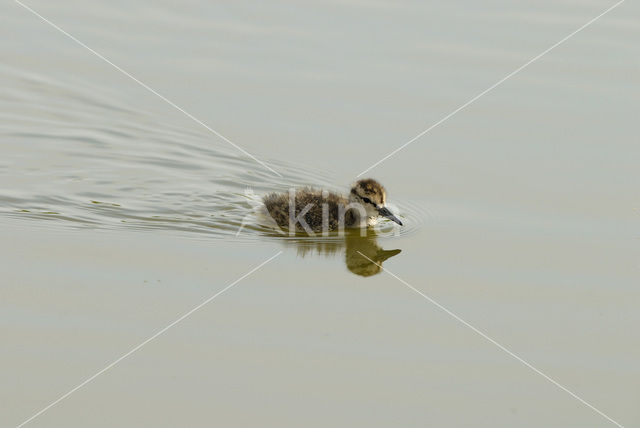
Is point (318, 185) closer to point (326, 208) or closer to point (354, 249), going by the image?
point (326, 208)

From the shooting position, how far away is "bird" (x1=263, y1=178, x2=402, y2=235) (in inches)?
279

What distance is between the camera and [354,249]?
6875 millimetres

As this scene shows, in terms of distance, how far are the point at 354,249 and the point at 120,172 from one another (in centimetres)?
209

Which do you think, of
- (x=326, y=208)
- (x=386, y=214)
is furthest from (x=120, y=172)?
(x=386, y=214)

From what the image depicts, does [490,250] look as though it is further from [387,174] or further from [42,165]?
[42,165]

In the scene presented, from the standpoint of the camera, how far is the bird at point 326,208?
7.07m

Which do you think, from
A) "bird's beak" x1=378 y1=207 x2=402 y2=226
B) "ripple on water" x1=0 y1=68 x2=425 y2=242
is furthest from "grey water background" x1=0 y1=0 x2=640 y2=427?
"bird's beak" x1=378 y1=207 x2=402 y2=226

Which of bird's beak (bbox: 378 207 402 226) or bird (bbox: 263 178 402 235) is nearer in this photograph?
bird's beak (bbox: 378 207 402 226)

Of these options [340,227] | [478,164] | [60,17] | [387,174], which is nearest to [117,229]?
[340,227]

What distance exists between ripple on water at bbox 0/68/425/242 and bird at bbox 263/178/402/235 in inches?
6.4

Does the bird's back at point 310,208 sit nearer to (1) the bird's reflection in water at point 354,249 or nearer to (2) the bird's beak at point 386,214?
(1) the bird's reflection in water at point 354,249

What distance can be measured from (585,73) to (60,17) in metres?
5.23

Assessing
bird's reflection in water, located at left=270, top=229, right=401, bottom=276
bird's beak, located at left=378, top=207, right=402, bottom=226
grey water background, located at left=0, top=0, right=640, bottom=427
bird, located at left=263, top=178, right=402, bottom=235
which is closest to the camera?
grey water background, located at left=0, top=0, right=640, bottom=427

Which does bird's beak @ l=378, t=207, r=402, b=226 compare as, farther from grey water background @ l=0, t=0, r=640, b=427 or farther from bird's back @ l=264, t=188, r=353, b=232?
bird's back @ l=264, t=188, r=353, b=232
